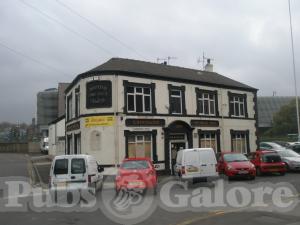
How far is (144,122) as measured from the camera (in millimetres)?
30562

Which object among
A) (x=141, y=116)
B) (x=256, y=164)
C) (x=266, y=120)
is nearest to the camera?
(x=256, y=164)

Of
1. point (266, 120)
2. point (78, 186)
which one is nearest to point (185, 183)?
point (78, 186)

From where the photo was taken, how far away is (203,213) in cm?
1317

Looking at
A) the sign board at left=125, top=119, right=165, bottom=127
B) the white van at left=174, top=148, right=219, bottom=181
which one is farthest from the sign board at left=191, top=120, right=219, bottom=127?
the white van at left=174, top=148, right=219, bottom=181

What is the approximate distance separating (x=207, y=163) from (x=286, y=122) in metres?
78.2

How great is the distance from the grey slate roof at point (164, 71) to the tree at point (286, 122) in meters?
57.0

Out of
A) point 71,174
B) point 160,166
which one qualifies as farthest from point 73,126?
point 71,174

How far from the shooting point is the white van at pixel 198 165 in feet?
73.0

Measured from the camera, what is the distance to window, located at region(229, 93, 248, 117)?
1500 inches

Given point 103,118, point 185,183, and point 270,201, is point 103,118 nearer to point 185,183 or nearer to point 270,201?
point 185,183

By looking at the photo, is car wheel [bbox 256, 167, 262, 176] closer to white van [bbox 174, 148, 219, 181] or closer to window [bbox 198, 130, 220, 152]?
white van [bbox 174, 148, 219, 181]

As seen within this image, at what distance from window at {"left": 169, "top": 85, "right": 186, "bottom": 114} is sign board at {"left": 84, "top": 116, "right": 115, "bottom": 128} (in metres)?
5.44

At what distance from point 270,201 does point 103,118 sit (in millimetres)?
16210

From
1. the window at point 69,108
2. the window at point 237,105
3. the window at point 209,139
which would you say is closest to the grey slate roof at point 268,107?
the window at point 237,105
